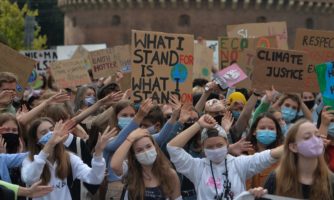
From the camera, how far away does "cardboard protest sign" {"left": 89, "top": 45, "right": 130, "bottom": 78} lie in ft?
47.2

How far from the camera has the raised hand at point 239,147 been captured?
23.0 feet

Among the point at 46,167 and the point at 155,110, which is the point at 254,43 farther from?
the point at 46,167

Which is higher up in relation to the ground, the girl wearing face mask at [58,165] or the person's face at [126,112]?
the person's face at [126,112]

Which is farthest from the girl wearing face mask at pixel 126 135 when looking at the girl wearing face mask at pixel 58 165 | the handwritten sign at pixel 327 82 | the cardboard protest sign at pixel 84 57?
the cardboard protest sign at pixel 84 57

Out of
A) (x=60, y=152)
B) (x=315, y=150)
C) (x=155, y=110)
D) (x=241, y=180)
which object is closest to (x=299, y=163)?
(x=315, y=150)

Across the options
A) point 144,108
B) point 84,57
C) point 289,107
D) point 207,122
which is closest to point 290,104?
point 289,107

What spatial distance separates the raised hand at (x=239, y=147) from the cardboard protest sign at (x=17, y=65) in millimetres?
4314

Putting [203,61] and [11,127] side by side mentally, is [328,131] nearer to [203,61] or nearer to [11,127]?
[11,127]

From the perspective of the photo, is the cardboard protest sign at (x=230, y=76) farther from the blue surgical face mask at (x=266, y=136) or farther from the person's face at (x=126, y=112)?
the blue surgical face mask at (x=266, y=136)

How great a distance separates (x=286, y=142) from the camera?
5871mm

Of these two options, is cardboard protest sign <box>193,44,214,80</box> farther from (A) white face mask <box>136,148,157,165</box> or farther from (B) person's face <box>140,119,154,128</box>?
(A) white face mask <box>136,148,157,165</box>

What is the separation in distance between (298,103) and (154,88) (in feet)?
5.13

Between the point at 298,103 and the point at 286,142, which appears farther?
the point at 298,103

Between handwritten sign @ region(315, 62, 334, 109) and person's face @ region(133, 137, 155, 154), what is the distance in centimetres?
245
